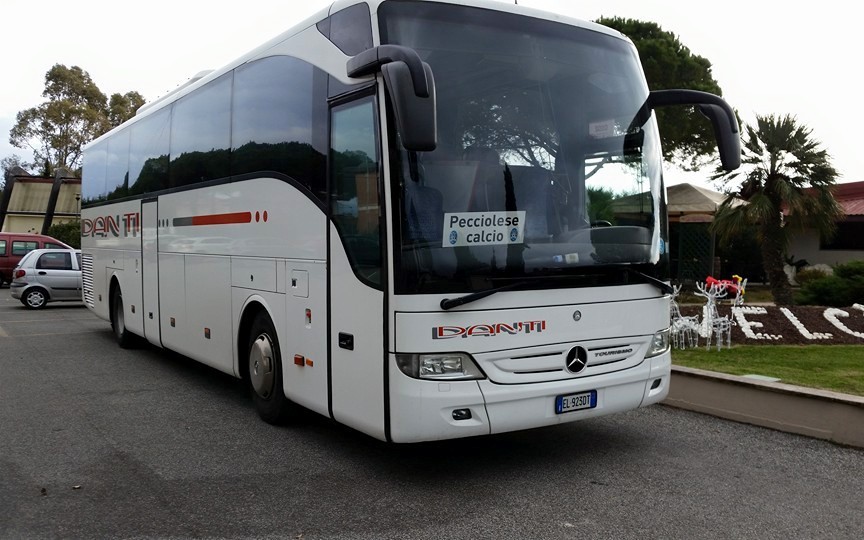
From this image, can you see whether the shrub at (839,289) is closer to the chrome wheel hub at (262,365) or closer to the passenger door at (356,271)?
the chrome wheel hub at (262,365)

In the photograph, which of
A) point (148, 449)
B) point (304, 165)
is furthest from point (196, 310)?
point (304, 165)

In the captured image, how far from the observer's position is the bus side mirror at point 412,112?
4641 mm

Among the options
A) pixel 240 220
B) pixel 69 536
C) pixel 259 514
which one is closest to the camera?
pixel 69 536

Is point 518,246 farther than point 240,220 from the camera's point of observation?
No

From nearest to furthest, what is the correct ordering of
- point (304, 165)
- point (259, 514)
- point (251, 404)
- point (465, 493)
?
point (259, 514)
point (465, 493)
point (304, 165)
point (251, 404)

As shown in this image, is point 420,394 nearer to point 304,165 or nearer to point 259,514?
point 259,514

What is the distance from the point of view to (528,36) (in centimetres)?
584

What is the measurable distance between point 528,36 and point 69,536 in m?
4.43

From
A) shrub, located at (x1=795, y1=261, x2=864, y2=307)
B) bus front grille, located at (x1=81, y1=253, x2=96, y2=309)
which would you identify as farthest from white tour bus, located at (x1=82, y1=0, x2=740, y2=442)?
shrub, located at (x1=795, y1=261, x2=864, y2=307)

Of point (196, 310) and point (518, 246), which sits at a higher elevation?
point (518, 246)

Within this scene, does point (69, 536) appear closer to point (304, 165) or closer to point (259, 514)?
point (259, 514)

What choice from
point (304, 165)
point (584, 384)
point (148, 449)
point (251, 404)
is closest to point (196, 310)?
point (251, 404)

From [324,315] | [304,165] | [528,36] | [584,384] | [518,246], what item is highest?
[528,36]

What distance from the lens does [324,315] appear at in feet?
19.9
